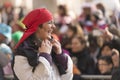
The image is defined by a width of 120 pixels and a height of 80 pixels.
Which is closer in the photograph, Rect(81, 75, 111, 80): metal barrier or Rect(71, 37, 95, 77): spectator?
Rect(81, 75, 111, 80): metal barrier

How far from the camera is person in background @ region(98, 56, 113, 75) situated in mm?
10164

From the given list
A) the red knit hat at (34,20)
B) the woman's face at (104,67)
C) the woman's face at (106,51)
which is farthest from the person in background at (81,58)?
the red knit hat at (34,20)

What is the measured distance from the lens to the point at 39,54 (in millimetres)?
7258

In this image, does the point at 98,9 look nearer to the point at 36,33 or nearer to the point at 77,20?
the point at 77,20

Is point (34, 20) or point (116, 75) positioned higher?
point (34, 20)

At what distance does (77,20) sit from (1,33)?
16.0ft

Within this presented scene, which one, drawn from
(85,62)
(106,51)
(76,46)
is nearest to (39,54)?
(106,51)

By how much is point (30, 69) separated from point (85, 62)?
3.98 meters

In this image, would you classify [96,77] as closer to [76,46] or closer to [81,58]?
[81,58]

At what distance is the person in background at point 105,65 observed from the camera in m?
10.2

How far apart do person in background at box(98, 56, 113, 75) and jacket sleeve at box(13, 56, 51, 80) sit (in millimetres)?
3104

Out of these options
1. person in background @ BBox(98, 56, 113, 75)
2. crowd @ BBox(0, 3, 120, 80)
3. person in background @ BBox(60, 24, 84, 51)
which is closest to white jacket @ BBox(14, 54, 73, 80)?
crowd @ BBox(0, 3, 120, 80)

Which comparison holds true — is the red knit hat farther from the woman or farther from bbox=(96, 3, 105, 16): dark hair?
bbox=(96, 3, 105, 16): dark hair

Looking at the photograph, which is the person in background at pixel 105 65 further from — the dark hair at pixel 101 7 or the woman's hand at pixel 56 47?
the dark hair at pixel 101 7
